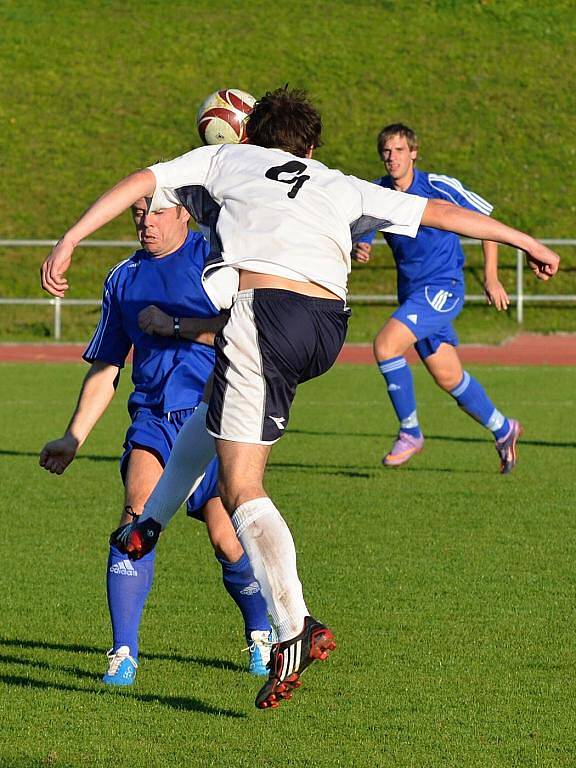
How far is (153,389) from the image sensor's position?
17.8 feet

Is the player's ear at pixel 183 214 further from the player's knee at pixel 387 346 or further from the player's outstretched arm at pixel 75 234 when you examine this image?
the player's knee at pixel 387 346

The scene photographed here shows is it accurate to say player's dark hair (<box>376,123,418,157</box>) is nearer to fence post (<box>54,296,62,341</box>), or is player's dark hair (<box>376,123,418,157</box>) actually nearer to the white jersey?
the white jersey

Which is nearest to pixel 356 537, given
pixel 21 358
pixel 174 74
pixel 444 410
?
pixel 444 410

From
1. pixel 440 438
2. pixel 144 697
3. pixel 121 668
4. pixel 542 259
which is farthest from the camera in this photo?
pixel 440 438

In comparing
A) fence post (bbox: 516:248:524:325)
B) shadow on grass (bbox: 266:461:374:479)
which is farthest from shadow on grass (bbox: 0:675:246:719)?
fence post (bbox: 516:248:524:325)

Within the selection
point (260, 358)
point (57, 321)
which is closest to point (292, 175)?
point (260, 358)

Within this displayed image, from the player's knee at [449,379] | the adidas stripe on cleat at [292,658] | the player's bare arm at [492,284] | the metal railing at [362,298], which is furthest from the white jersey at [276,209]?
the metal railing at [362,298]

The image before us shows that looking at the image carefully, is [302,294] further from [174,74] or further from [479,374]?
[174,74]

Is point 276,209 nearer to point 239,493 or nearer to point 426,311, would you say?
point 239,493

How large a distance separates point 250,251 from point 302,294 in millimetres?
201

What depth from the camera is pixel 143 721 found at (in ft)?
15.4

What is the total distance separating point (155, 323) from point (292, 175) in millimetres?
871

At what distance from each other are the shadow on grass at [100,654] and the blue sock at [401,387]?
5.21m

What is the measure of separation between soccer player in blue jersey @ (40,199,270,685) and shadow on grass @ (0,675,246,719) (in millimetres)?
108
